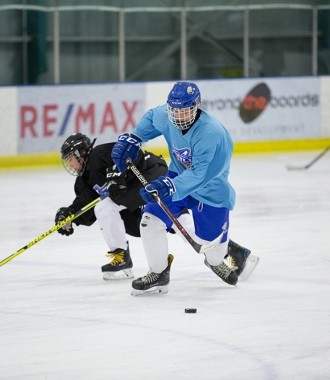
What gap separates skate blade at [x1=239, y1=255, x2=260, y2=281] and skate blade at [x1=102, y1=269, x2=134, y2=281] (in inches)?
21.4

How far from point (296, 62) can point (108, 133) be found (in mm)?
3368

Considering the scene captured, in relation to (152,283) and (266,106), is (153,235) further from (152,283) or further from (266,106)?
(266,106)

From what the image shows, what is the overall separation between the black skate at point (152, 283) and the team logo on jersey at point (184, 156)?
492mm

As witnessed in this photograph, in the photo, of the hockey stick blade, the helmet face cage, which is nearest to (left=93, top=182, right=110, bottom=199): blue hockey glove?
the helmet face cage

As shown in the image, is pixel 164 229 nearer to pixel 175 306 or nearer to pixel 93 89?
pixel 175 306

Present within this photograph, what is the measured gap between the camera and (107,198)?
5.76 m

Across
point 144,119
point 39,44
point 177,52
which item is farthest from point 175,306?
point 177,52

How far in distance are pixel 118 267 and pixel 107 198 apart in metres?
0.34

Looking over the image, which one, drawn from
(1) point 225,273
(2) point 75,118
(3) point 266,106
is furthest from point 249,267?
(3) point 266,106

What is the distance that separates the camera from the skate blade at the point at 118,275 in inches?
229

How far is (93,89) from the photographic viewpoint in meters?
11.6

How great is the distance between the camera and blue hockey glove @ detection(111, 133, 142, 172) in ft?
17.8

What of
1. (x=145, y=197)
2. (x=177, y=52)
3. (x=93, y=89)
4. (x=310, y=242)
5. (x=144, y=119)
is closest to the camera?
(x=145, y=197)

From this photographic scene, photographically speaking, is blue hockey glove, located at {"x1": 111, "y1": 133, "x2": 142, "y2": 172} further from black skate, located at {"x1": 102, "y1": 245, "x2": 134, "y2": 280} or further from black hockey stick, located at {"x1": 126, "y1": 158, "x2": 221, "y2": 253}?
black skate, located at {"x1": 102, "y1": 245, "x2": 134, "y2": 280}
